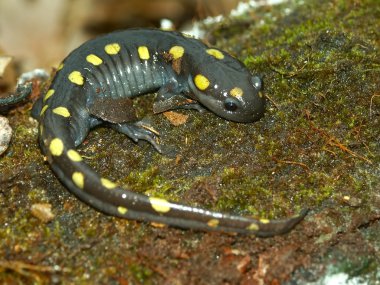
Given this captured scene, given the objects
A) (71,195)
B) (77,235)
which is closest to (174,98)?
(71,195)

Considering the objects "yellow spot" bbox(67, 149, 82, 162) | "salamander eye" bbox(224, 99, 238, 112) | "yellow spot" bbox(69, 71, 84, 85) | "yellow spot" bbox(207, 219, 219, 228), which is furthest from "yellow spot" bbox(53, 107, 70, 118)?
"yellow spot" bbox(207, 219, 219, 228)

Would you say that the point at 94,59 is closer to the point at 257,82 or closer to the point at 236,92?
the point at 236,92

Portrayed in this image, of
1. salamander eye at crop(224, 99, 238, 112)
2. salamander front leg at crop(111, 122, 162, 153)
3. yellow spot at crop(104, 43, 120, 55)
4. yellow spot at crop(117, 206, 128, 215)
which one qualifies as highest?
yellow spot at crop(104, 43, 120, 55)

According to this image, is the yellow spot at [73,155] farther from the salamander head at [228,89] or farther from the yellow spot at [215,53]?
the yellow spot at [215,53]

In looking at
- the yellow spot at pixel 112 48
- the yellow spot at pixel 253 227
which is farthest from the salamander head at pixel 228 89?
the yellow spot at pixel 253 227

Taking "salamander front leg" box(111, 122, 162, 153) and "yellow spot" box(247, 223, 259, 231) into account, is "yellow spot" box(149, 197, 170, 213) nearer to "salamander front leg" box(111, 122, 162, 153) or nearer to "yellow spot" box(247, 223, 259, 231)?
"yellow spot" box(247, 223, 259, 231)

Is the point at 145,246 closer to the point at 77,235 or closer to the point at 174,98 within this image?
the point at 77,235
